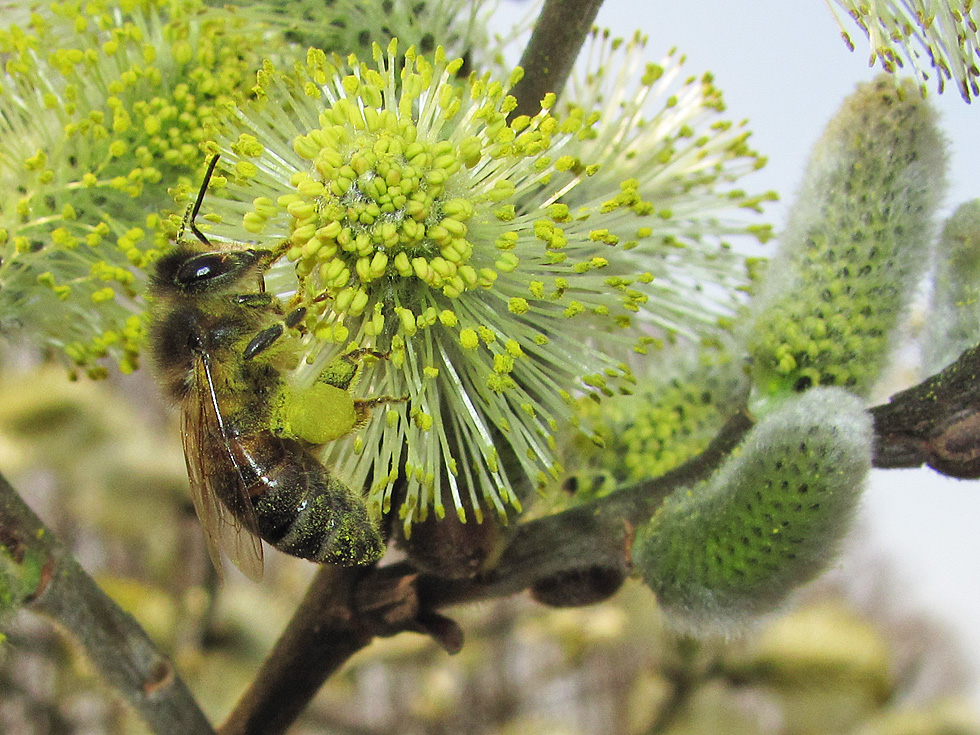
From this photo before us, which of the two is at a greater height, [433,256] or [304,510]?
[433,256]

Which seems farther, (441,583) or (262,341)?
(441,583)

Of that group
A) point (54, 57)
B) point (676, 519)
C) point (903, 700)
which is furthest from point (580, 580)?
point (903, 700)

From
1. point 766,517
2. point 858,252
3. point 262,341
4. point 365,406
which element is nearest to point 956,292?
point 858,252

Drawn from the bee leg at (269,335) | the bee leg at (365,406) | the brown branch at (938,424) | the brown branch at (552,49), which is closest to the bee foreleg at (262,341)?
the bee leg at (269,335)

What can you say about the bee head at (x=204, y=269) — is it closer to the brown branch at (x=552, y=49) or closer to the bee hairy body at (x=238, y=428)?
the bee hairy body at (x=238, y=428)

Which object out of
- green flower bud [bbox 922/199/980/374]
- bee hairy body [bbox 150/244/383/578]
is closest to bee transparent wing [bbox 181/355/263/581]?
bee hairy body [bbox 150/244/383/578]

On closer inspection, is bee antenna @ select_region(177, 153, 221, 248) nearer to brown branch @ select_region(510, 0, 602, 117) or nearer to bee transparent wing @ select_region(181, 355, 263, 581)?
bee transparent wing @ select_region(181, 355, 263, 581)

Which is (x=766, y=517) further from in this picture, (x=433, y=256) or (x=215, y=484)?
(x=215, y=484)
